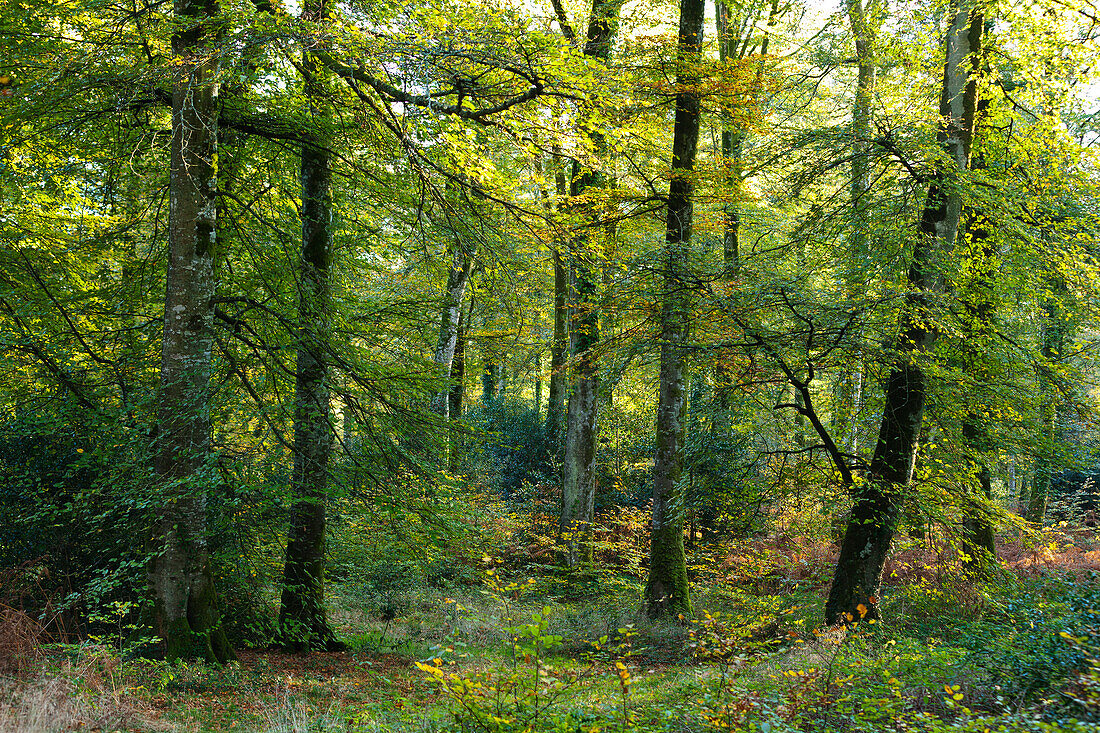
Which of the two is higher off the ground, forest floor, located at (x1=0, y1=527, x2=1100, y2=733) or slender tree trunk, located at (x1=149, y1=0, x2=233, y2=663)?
slender tree trunk, located at (x1=149, y1=0, x2=233, y2=663)

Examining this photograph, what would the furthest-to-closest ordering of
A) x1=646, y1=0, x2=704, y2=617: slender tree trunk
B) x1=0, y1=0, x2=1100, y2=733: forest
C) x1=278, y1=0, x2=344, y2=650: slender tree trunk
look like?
x1=646, y1=0, x2=704, y2=617: slender tree trunk, x1=278, y1=0, x2=344, y2=650: slender tree trunk, x1=0, y1=0, x2=1100, y2=733: forest

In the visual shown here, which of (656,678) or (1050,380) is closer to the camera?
(656,678)

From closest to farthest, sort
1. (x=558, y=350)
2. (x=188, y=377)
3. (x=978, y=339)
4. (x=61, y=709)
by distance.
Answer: (x=61, y=709)
(x=188, y=377)
(x=978, y=339)
(x=558, y=350)

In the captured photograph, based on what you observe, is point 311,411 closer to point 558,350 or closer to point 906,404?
point 558,350

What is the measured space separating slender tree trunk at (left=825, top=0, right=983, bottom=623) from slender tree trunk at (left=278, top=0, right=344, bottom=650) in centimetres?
677

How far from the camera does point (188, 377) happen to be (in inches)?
257

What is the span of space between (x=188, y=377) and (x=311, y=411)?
137 centimetres

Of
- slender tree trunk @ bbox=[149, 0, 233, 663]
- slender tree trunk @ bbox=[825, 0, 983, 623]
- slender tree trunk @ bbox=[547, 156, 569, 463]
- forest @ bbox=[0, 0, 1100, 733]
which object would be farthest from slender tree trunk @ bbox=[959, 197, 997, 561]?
slender tree trunk @ bbox=[149, 0, 233, 663]

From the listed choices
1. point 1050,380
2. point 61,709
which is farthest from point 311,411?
point 1050,380

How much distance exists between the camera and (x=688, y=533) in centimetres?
1570

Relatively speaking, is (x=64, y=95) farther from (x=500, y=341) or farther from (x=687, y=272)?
(x=500, y=341)

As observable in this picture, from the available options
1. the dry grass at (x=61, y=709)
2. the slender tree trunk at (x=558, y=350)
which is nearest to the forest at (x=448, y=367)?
the dry grass at (x=61, y=709)

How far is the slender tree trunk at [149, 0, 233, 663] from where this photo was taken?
641cm

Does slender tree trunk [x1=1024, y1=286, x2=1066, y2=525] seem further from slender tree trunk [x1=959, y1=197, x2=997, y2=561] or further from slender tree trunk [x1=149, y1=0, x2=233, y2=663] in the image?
slender tree trunk [x1=149, y1=0, x2=233, y2=663]
